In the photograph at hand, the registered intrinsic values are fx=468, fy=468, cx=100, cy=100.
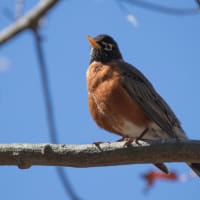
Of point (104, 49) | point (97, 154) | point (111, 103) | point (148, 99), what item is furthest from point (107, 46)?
point (97, 154)

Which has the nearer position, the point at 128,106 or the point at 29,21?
the point at 29,21

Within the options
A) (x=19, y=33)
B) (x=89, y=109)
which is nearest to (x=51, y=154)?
(x=19, y=33)

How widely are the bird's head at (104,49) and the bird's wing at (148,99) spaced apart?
440mm

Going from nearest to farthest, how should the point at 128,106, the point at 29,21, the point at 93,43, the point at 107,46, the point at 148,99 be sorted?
the point at 29,21, the point at 128,106, the point at 148,99, the point at 93,43, the point at 107,46

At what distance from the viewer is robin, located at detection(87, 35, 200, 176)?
4863 millimetres

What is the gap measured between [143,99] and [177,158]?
1.78 metres

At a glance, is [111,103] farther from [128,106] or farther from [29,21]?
[29,21]

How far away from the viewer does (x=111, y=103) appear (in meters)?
4.96

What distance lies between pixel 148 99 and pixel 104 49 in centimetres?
125

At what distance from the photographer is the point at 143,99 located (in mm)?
5102

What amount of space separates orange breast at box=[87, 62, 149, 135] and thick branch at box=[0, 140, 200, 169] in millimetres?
→ 1449

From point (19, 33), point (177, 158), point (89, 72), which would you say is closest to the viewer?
point (19, 33)

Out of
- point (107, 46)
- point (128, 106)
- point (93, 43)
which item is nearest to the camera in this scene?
point (128, 106)

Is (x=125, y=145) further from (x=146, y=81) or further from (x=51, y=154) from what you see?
(x=146, y=81)
